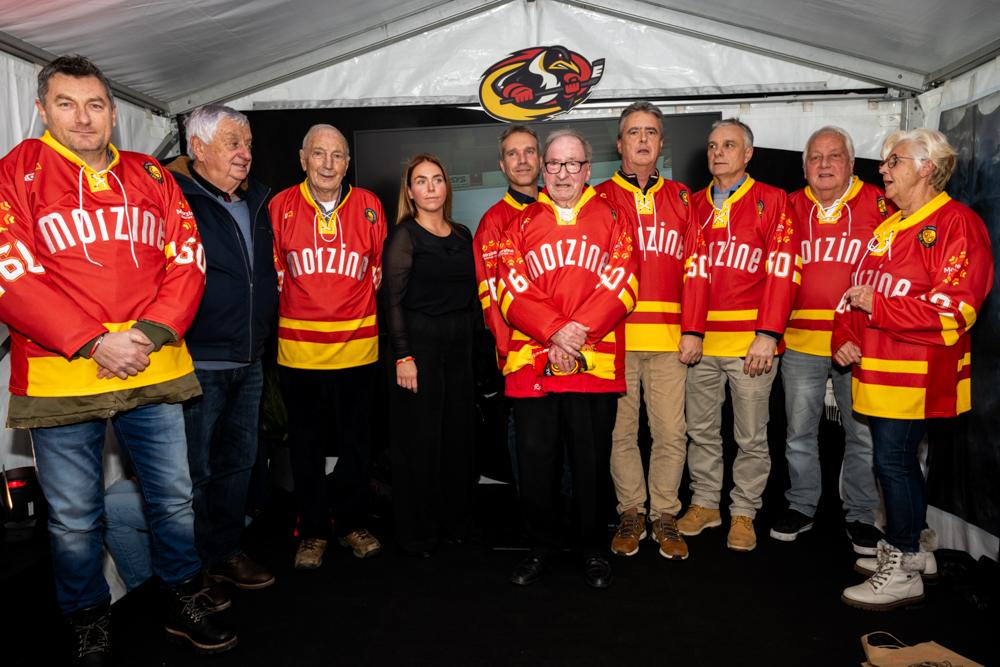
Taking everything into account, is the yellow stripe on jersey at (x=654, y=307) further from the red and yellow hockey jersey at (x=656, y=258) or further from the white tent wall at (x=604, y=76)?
the white tent wall at (x=604, y=76)

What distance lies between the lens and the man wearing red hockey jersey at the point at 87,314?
186 centimetres

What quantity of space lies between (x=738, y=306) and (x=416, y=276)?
1346 millimetres

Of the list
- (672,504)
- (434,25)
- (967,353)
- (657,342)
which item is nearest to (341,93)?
(434,25)

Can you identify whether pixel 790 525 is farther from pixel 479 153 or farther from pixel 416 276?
pixel 479 153

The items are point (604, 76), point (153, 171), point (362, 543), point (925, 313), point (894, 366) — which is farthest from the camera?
point (604, 76)

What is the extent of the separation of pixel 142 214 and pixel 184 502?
0.91m

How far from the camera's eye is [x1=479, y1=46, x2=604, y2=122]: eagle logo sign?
3.71 meters

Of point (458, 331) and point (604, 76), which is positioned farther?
point (604, 76)

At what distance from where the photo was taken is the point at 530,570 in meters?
2.56

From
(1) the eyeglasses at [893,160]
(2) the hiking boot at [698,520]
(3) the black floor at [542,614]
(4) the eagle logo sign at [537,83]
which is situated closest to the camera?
(3) the black floor at [542,614]

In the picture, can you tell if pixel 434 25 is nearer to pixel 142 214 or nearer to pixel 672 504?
pixel 142 214

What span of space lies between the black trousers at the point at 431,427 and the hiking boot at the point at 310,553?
32 cm

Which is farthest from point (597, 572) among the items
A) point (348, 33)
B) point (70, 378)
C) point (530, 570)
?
point (348, 33)

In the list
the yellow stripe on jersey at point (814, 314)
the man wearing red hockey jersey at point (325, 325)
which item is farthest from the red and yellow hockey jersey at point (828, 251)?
the man wearing red hockey jersey at point (325, 325)
